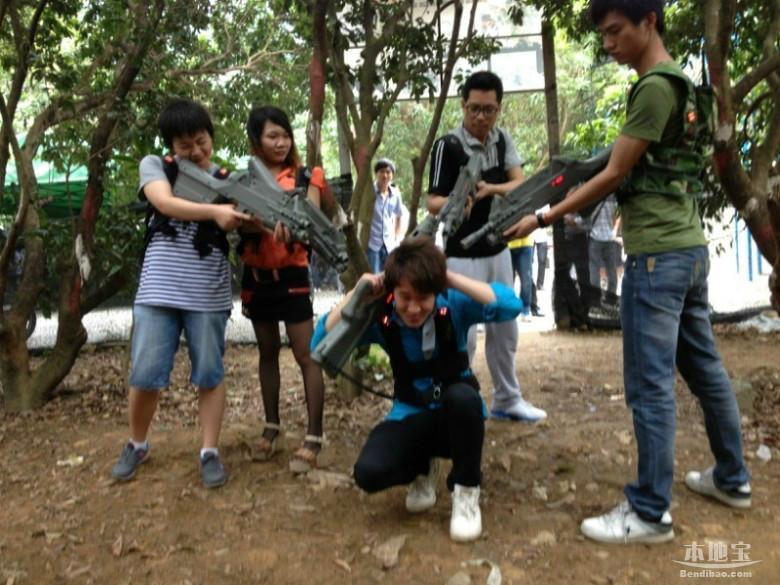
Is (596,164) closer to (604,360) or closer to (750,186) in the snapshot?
(750,186)

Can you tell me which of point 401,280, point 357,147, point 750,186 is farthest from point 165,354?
point 750,186

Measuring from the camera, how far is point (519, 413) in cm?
397

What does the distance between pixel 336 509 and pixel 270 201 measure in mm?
1180

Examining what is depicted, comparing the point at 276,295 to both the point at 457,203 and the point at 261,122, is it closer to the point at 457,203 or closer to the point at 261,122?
the point at 261,122

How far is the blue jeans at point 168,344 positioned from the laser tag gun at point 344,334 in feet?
2.20

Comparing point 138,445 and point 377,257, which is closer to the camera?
point 138,445

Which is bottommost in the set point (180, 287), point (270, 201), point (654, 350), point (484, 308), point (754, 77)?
point (654, 350)

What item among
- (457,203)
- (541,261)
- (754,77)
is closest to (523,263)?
(754,77)

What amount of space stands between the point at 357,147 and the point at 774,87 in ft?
7.66

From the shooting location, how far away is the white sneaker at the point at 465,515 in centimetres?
263

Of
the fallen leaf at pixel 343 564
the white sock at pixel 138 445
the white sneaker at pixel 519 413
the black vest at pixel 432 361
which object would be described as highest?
the black vest at pixel 432 361

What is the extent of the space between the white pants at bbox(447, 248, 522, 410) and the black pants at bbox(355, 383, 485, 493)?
0.98 meters

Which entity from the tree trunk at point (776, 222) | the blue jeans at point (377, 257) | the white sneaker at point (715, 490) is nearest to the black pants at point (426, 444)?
the white sneaker at point (715, 490)

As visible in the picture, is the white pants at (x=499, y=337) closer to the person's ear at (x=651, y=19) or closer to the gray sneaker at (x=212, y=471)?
the gray sneaker at (x=212, y=471)
